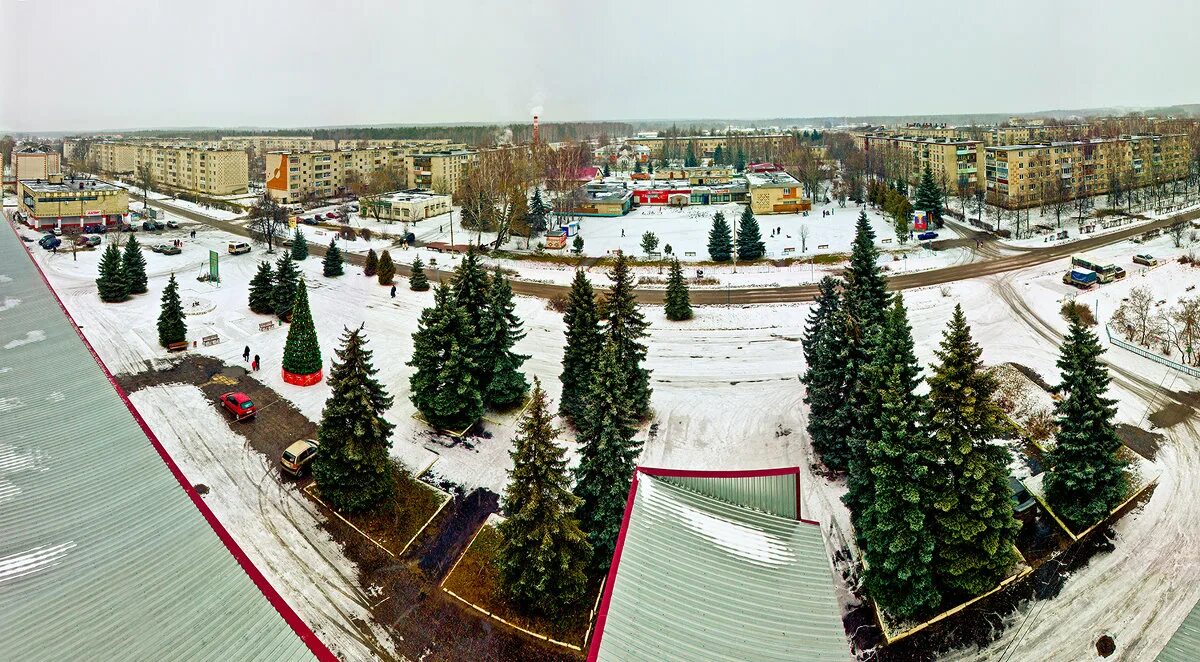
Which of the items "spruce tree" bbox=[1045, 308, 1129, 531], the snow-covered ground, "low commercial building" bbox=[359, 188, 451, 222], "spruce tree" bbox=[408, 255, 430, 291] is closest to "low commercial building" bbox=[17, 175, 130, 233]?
the snow-covered ground

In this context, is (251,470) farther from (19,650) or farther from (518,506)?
(19,650)

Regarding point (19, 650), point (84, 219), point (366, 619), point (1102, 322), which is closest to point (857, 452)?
point (366, 619)

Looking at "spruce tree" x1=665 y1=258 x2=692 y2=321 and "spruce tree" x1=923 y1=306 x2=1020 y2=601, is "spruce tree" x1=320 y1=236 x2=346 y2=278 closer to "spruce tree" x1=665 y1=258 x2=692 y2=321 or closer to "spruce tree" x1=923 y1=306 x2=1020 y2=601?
"spruce tree" x1=665 y1=258 x2=692 y2=321

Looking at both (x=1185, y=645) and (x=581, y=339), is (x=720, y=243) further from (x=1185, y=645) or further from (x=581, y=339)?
(x=1185, y=645)

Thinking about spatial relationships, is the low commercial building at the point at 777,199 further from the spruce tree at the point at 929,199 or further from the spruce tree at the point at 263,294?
the spruce tree at the point at 263,294

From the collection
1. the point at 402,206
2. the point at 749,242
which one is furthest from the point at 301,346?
the point at 402,206
